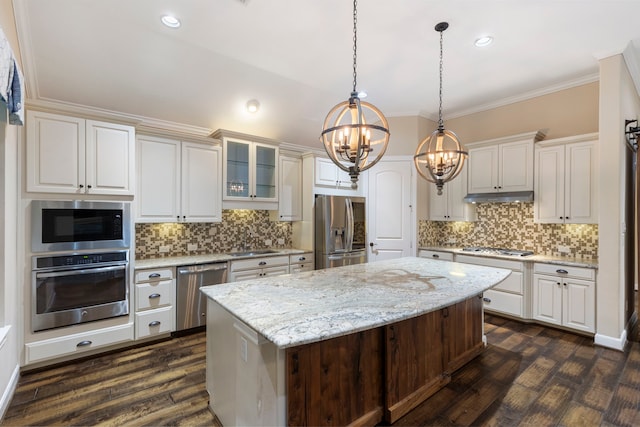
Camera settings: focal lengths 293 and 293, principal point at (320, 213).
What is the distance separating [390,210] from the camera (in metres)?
4.82

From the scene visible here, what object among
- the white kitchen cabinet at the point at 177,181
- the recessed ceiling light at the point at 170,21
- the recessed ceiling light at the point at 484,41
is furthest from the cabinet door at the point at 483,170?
the recessed ceiling light at the point at 170,21

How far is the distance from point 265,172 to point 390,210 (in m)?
2.10

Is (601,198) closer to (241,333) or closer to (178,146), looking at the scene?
(241,333)

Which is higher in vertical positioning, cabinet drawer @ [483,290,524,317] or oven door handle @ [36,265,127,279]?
oven door handle @ [36,265,127,279]

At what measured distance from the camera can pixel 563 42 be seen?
2.93 meters

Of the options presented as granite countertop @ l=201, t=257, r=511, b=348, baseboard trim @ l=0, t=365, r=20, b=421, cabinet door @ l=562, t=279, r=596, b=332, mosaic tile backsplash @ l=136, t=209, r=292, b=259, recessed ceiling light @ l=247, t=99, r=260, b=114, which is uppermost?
recessed ceiling light @ l=247, t=99, r=260, b=114

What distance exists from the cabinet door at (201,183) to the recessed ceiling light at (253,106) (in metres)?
0.75

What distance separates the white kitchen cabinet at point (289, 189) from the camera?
4.41m

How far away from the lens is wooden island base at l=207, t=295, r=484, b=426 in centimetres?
151

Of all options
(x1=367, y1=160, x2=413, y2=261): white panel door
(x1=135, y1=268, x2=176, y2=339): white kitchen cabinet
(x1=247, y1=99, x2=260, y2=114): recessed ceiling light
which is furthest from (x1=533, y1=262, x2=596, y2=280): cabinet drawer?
(x1=135, y1=268, x2=176, y2=339): white kitchen cabinet

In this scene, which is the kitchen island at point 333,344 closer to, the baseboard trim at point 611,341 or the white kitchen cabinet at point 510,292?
the white kitchen cabinet at point 510,292

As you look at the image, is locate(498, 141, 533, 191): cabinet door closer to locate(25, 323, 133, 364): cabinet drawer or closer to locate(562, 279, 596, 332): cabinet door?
locate(562, 279, 596, 332): cabinet door

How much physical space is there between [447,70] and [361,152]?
2.45m

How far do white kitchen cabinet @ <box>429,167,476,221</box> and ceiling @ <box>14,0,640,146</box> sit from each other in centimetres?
129
